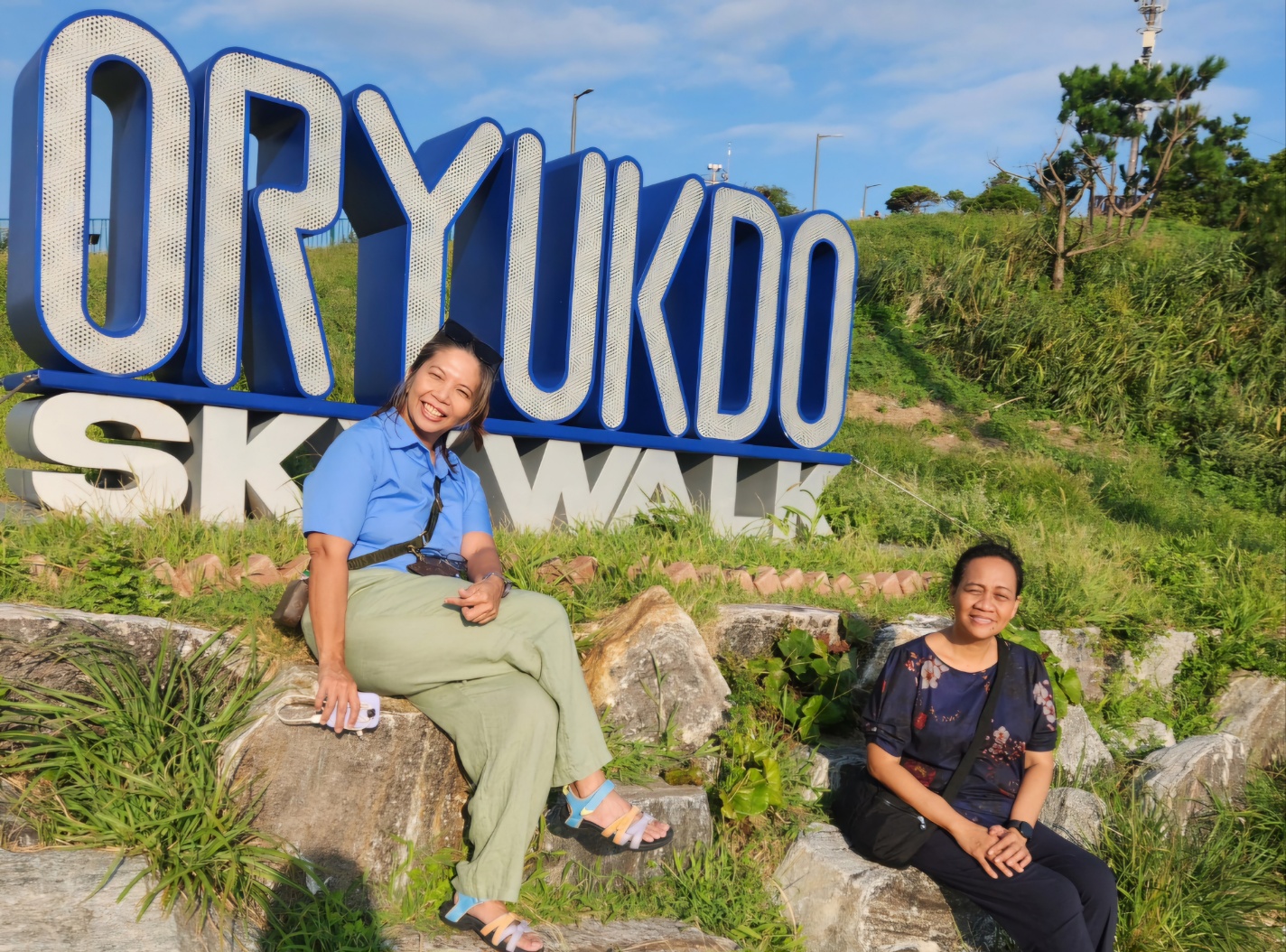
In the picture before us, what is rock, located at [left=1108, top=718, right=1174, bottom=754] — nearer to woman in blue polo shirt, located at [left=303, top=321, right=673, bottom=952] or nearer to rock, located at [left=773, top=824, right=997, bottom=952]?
rock, located at [left=773, top=824, right=997, bottom=952]

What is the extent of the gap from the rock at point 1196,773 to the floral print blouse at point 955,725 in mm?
1413

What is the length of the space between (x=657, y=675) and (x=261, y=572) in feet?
5.20

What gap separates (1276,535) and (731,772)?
A: 6.97 metres

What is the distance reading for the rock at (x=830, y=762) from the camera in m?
3.86

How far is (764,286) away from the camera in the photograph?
6926mm

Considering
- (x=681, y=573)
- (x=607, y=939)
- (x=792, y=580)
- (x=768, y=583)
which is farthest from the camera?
(x=792, y=580)

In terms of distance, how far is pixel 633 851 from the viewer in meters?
3.26

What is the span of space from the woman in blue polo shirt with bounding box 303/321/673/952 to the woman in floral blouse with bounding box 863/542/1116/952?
0.77m

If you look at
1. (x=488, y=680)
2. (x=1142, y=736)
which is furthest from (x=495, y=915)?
(x=1142, y=736)

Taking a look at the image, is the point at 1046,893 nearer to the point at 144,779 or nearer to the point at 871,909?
the point at 871,909

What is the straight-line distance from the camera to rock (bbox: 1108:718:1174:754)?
5.07 metres

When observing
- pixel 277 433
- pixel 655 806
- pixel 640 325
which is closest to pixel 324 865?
pixel 655 806

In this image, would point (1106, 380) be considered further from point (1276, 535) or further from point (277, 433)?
point (277, 433)

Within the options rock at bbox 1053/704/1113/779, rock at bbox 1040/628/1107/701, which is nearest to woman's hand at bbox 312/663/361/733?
rock at bbox 1053/704/1113/779
